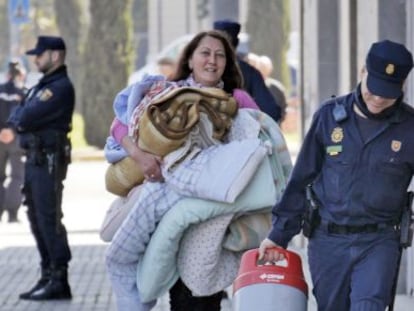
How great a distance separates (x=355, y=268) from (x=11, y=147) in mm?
11907

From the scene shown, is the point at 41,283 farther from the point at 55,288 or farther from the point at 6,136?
the point at 6,136

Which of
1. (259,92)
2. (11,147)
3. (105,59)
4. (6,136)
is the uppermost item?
(259,92)

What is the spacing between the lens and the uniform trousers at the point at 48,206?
10.9 meters

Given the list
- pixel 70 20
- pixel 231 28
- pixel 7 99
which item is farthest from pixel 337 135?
pixel 70 20

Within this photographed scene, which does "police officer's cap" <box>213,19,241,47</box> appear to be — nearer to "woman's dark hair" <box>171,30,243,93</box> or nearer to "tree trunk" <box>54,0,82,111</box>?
"woman's dark hair" <box>171,30,243,93</box>

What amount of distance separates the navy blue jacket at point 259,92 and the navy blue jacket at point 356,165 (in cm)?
222

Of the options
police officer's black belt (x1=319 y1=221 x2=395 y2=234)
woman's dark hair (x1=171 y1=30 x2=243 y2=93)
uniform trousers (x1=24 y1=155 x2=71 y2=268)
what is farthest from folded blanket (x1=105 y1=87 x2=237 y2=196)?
uniform trousers (x1=24 y1=155 x2=71 y2=268)

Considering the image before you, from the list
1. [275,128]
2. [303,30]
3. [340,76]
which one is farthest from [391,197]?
[303,30]

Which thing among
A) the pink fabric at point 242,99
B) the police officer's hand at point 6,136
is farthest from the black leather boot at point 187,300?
the police officer's hand at point 6,136

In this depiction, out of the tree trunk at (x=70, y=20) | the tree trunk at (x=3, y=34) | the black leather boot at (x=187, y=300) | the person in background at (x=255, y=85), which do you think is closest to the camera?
the black leather boot at (x=187, y=300)

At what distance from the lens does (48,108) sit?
35.2 feet

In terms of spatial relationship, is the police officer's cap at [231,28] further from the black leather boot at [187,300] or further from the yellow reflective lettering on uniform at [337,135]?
the yellow reflective lettering on uniform at [337,135]

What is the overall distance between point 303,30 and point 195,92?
8.85 m

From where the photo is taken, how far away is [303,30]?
15.8 m
